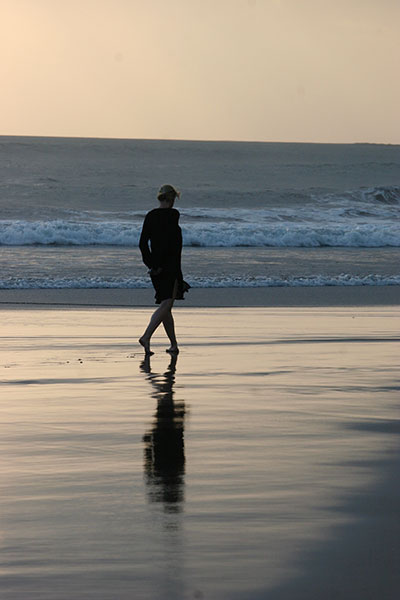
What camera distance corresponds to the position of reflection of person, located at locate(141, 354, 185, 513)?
4.48 m

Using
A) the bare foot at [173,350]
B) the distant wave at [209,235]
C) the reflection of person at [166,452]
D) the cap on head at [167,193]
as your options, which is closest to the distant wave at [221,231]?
the distant wave at [209,235]

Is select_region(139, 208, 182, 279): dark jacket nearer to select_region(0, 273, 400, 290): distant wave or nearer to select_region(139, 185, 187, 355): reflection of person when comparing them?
select_region(139, 185, 187, 355): reflection of person

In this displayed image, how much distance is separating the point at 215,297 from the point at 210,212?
30.8 metres

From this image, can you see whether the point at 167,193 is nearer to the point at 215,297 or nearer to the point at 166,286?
the point at 166,286

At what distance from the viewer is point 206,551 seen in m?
3.62

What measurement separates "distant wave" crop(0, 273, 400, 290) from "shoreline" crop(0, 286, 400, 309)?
56 centimetres

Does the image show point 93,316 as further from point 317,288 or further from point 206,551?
point 206,551

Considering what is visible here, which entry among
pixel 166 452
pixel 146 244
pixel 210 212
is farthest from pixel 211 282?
pixel 210 212

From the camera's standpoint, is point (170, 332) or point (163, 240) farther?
point (163, 240)

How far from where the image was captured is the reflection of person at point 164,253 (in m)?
10.4

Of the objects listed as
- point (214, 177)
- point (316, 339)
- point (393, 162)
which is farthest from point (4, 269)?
point (393, 162)

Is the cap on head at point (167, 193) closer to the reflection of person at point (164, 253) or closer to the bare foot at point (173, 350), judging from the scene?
the reflection of person at point (164, 253)

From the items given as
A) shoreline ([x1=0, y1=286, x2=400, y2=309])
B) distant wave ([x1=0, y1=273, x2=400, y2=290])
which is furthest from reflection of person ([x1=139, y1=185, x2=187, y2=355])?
distant wave ([x1=0, y1=273, x2=400, y2=290])

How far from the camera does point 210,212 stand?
48.0m
